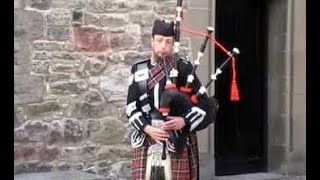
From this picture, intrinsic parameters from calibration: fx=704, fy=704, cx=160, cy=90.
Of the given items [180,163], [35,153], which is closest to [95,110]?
[35,153]

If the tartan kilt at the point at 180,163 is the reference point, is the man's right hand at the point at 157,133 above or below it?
above

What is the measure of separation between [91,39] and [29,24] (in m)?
0.63

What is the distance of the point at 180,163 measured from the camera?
420cm

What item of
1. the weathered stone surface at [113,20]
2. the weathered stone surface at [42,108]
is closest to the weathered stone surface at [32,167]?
the weathered stone surface at [42,108]

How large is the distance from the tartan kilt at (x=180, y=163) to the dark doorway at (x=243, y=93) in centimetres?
335

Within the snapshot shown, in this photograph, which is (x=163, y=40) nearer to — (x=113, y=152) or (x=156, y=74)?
(x=156, y=74)

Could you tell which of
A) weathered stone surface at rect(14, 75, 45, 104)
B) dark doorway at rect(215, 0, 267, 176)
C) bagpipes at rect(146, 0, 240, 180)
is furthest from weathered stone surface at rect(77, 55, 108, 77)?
bagpipes at rect(146, 0, 240, 180)

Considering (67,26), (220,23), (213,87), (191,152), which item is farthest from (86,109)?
(191,152)

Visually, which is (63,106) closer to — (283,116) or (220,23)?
(220,23)

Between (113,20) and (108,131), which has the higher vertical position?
(113,20)

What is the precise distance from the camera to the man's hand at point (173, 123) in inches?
161

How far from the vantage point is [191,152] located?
14.0 ft

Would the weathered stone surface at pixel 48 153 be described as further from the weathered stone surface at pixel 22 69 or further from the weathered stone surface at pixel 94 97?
the weathered stone surface at pixel 22 69

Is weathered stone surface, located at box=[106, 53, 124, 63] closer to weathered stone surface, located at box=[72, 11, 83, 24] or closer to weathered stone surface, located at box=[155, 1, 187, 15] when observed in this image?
weathered stone surface, located at box=[72, 11, 83, 24]
